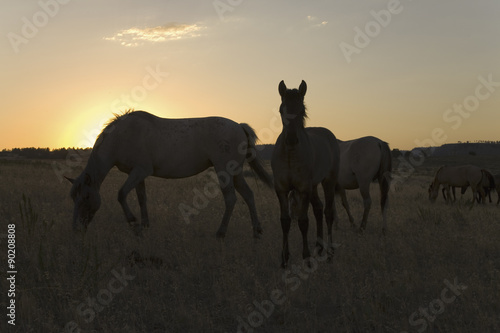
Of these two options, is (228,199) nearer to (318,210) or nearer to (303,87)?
(318,210)

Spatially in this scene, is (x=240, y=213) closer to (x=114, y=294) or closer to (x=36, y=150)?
(x=114, y=294)

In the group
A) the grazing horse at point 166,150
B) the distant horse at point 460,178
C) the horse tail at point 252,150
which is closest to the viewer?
the grazing horse at point 166,150

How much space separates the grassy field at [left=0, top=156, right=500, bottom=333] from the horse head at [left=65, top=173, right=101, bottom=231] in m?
0.27

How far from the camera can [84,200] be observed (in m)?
7.51

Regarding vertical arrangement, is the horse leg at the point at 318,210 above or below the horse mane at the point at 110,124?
below

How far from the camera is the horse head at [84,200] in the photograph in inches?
293

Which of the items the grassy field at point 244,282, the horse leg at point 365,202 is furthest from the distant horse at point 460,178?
the grassy field at point 244,282

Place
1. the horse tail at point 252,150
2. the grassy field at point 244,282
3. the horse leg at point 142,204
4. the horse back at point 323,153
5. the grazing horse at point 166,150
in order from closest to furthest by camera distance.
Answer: the grassy field at point 244,282, the horse back at point 323,153, the grazing horse at point 166,150, the horse leg at point 142,204, the horse tail at point 252,150

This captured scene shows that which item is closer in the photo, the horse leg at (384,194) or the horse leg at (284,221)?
the horse leg at (284,221)

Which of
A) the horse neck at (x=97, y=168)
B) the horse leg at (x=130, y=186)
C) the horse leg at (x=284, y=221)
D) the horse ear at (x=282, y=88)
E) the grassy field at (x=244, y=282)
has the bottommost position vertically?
the grassy field at (x=244, y=282)

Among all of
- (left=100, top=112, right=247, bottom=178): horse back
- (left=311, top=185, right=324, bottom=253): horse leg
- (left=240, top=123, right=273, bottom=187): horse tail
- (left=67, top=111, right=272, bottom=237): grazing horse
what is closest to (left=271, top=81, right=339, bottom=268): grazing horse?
(left=311, top=185, right=324, bottom=253): horse leg

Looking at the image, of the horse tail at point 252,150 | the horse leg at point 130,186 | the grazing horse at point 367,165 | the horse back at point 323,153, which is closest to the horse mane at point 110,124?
the horse leg at point 130,186

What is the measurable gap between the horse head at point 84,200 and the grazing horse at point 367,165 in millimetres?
5724

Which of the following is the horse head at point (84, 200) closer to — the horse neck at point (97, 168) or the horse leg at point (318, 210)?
the horse neck at point (97, 168)
